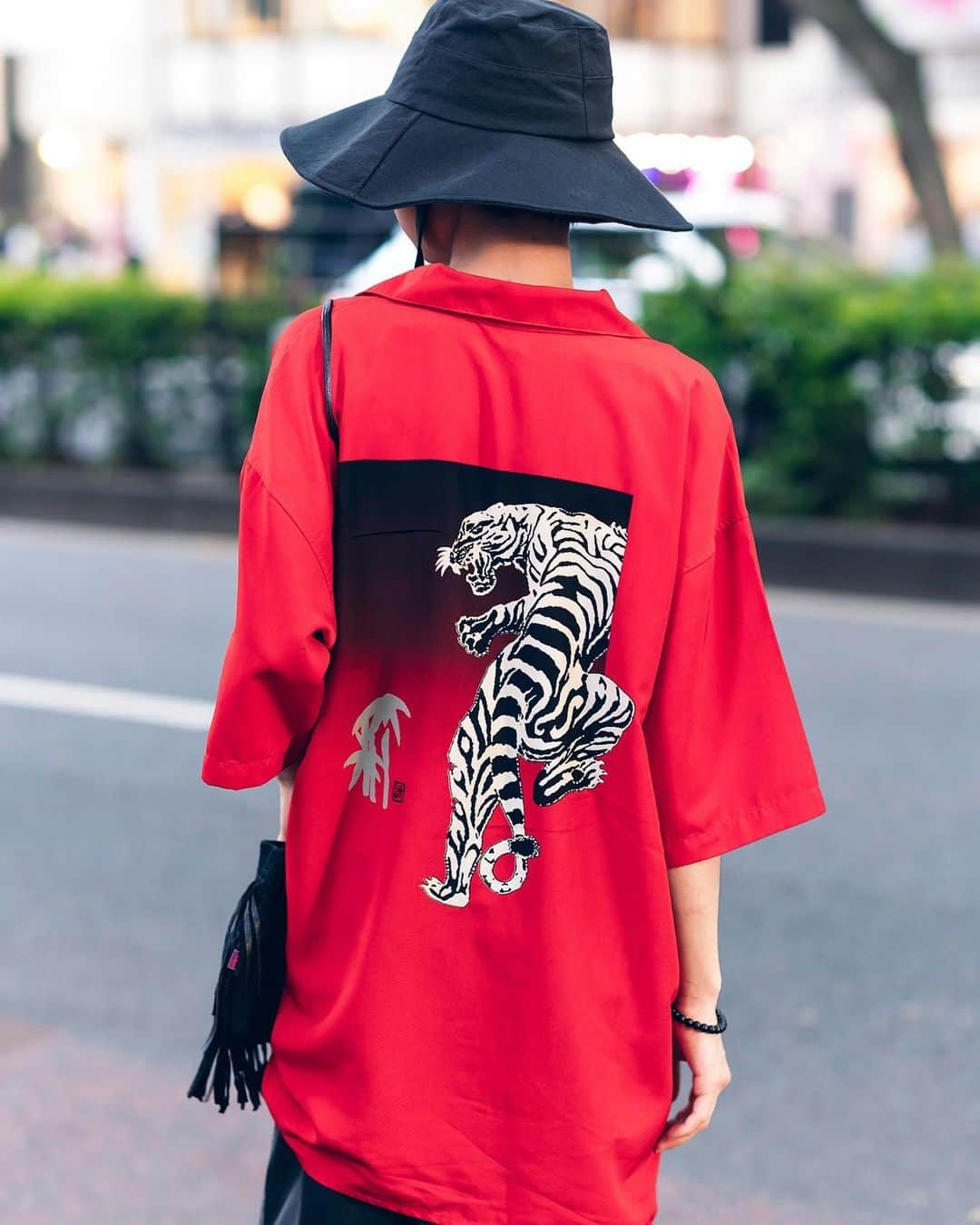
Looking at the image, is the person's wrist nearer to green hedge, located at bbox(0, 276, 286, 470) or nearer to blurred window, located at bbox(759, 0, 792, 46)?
green hedge, located at bbox(0, 276, 286, 470)

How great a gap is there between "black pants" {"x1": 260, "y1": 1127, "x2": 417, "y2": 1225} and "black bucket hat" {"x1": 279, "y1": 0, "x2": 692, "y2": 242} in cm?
94

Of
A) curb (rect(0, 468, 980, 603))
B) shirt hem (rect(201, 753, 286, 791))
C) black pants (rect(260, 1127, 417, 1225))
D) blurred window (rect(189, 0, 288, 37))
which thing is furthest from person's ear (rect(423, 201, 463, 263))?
blurred window (rect(189, 0, 288, 37))

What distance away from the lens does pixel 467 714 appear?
161cm

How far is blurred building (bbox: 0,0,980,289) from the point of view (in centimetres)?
3225

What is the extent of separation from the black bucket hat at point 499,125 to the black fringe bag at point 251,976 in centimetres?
65

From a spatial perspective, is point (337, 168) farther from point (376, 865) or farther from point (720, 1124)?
point (720, 1124)

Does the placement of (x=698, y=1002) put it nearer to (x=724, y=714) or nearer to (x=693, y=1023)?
(x=693, y=1023)

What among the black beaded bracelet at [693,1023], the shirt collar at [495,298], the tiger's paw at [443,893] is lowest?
the black beaded bracelet at [693,1023]

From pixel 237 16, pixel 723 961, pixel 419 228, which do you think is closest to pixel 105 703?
pixel 723 961

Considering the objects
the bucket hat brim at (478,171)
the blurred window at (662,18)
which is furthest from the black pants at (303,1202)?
the blurred window at (662,18)

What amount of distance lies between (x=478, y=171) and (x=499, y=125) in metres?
0.06

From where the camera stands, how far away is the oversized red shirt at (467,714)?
1.59 metres

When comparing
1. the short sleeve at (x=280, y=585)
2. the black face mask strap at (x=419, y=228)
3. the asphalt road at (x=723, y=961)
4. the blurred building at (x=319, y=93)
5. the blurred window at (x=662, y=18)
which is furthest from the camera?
the blurred window at (x=662, y=18)

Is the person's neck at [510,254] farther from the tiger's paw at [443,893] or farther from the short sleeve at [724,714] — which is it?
the tiger's paw at [443,893]
